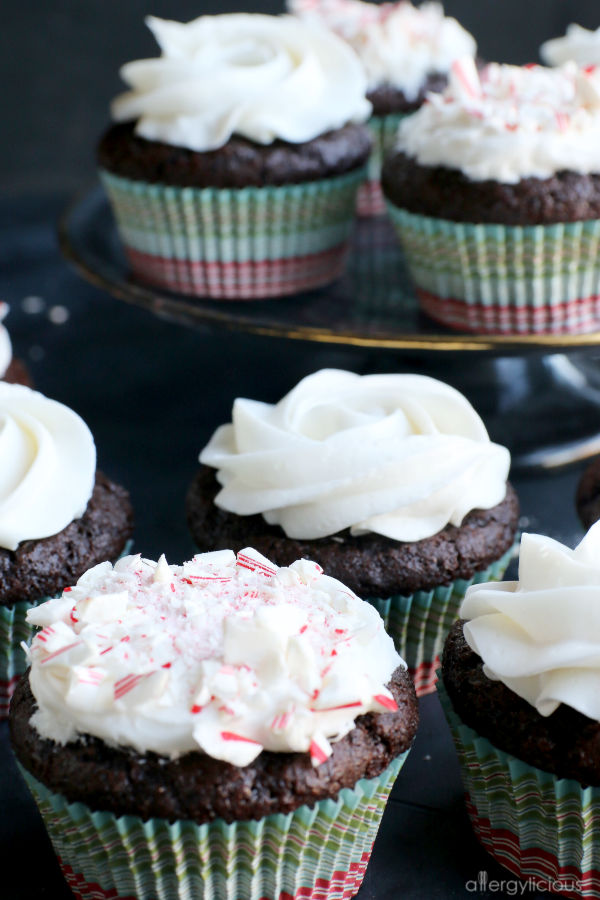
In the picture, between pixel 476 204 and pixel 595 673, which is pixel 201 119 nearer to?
pixel 476 204

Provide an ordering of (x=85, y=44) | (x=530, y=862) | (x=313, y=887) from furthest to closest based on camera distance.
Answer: (x=85, y=44)
(x=530, y=862)
(x=313, y=887)

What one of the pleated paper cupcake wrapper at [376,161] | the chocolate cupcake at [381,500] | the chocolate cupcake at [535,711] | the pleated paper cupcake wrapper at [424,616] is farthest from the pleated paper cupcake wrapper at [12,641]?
the pleated paper cupcake wrapper at [376,161]

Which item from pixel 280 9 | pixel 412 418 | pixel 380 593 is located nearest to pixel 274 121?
pixel 412 418

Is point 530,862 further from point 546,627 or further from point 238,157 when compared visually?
point 238,157

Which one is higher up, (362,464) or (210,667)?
(210,667)

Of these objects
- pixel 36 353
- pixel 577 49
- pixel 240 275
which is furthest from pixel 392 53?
pixel 36 353

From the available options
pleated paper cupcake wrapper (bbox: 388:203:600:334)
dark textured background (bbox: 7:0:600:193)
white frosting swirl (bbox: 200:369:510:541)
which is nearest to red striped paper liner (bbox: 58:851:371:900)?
white frosting swirl (bbox: 200:369:510:541)

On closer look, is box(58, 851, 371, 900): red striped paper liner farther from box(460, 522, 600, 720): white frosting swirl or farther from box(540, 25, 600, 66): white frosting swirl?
box(540, 25, 600, 66): white frosting swirl
